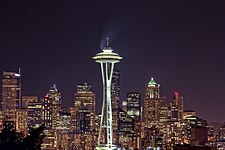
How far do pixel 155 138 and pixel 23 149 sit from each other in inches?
2906

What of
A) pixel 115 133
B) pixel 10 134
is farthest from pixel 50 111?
pixel 10 134

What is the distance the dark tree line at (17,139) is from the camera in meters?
13.0

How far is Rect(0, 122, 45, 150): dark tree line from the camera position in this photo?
1304 cm

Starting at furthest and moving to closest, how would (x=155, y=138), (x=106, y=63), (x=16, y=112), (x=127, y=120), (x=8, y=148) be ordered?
(x=127, y=120) → (x=16, y=112) → (x=155, y=138) → (x=106, y=63) → (x=8, y=148)

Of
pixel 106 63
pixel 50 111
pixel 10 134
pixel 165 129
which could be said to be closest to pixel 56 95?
pixel 50 111

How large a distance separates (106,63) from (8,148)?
43.9 metres

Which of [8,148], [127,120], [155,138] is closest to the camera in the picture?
[8,148]

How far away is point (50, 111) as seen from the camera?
347 ft

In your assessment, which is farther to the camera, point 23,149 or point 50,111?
point 50,111

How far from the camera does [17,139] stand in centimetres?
1363

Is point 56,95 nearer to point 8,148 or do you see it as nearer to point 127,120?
point 127,120

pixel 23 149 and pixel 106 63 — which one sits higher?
pixel 106 63

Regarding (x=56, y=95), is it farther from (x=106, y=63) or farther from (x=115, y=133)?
(x=106, y=63)

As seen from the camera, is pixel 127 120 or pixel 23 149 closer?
pixel 23 149
